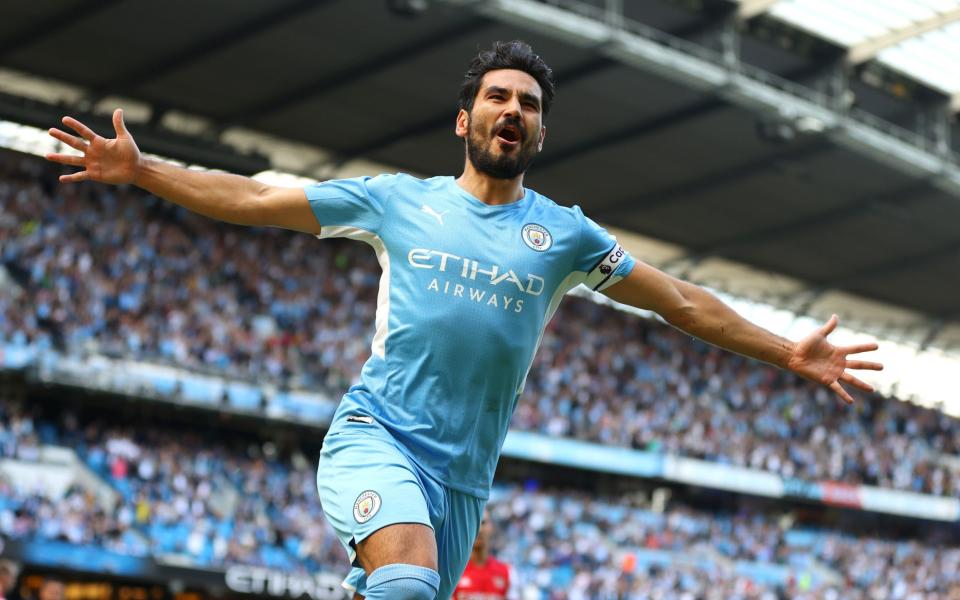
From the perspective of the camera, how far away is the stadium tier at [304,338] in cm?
2591

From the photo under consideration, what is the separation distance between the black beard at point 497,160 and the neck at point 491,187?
4 centimetres

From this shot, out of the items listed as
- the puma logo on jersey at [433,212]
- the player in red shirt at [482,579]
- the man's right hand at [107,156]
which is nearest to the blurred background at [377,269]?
the player in red shirt at [482,579]

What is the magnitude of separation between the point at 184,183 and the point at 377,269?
2846 cm

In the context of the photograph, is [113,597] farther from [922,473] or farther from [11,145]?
[922,473]

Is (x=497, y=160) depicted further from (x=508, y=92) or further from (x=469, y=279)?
(x=469, y=279)

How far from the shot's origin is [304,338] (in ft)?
95.9

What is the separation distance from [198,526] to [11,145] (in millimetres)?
9324

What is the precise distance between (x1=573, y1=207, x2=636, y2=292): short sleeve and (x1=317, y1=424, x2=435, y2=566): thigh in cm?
105

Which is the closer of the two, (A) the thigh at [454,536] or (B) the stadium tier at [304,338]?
(A) the thigh at [454,536]

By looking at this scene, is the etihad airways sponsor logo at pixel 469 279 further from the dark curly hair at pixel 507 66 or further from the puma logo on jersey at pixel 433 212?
the dark curly hair at pixel 507 66

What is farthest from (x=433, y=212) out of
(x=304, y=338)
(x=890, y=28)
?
(x=890, y=28)

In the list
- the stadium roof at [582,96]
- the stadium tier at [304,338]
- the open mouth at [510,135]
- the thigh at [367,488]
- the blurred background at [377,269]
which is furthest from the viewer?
the stadium tier at [304,338]

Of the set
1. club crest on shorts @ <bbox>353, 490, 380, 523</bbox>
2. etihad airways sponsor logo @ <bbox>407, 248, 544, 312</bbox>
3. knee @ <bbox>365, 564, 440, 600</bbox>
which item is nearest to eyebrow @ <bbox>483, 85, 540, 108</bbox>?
etihad airways sponsor logo @ <bbox>407, 248, 544, 312</bbox>

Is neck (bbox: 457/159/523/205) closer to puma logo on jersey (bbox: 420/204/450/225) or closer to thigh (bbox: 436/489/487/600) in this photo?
puma logo on jersey (bbox: 420/204/450/225)
